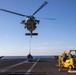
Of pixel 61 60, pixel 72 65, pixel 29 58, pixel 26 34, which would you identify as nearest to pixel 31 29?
pixel 26 34

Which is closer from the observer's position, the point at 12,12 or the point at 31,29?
the point at 31,29

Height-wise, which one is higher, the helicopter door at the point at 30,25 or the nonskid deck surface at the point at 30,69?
the helicopter door at the point at 30,25

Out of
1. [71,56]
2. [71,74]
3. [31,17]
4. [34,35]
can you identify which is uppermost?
[31,17]

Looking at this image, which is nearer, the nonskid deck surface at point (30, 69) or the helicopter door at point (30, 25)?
the nonskid deck surface at point (30, 69)

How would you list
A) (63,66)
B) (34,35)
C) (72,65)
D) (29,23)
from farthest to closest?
(34,35) < (29,23) < (63,66) < (72,65)

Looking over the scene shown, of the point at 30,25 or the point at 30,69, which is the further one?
the point at 30,25

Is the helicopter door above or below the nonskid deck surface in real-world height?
above

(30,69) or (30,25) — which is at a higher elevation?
(30,25)

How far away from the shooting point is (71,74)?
66.9 ft

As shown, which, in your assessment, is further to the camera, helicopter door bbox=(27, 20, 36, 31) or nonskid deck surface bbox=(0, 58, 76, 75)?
helicopter door bbox=(27, 20, 36, 31)

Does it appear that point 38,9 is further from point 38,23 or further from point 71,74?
point 71,74

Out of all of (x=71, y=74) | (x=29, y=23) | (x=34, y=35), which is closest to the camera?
(x=71, y=74)

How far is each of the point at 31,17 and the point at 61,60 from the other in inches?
739

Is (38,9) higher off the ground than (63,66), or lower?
higher
